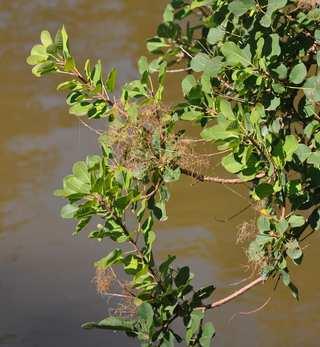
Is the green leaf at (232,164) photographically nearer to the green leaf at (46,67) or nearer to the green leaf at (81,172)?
the green leaf at (81,172)

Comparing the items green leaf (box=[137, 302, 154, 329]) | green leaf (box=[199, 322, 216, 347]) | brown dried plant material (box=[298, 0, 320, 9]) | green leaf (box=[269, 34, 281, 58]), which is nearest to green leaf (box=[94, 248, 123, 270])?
green leaf (box=[137, 302, 154, 329])

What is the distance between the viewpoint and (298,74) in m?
1.22

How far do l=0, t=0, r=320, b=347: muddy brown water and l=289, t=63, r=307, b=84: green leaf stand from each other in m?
0.91

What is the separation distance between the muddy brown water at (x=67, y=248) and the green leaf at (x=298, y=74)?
35.9 inches

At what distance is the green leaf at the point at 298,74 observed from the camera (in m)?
1.22

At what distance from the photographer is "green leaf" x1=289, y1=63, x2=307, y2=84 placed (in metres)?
1.22

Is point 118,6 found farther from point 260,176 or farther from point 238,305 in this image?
point 260,176

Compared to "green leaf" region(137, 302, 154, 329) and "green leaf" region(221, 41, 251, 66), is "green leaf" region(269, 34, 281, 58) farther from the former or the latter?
"green leaf" region(137, 302, 154, 329)

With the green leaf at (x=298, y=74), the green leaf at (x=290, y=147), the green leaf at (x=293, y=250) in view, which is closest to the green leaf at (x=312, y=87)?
the green leaf at (x=298, y=74)

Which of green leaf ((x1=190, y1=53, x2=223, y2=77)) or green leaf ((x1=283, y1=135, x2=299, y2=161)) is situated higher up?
green leaf ((x1=190, y1=53, x2=223, y2=77))

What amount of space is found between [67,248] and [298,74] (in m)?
1.98

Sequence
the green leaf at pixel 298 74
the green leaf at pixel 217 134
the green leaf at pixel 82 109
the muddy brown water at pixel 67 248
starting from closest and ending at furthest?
the green leaf at pixel 217 134 → the green leaf at pixel 298 74 → the green leaf at pixel 82 109 → the muddy brown water at pixel 67 248

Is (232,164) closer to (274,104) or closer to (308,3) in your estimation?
(274,104)

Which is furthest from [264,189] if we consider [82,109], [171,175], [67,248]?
[67,248]
